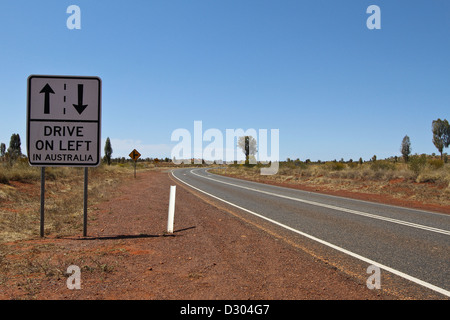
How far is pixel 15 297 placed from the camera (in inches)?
146

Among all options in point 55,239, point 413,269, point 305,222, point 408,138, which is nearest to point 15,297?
point 55,239

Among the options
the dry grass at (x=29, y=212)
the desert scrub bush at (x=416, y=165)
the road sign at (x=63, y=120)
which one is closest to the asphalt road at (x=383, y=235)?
the road sign at (x=63, y=120)

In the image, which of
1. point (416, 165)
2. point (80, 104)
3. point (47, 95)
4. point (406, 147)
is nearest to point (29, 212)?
Answer: point (47, 95)

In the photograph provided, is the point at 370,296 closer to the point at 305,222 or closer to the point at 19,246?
the point at 305,222

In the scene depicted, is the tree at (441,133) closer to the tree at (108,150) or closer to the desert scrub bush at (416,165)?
the desert scrub bush at (416,165)

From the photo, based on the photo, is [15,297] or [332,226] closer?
[15,297]

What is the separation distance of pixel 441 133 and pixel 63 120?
61.5m

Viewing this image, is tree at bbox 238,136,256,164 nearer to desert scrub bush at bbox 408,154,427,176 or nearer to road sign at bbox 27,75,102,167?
desert scrub bush at bbox 408,154,427,176

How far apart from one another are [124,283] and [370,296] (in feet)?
9.83

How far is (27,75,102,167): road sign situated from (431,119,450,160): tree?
60.6 metres

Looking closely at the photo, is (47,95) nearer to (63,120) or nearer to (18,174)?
(63,120)

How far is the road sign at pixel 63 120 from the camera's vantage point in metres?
6.76
